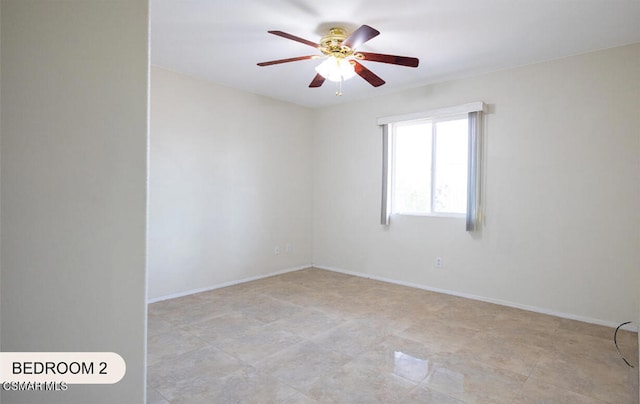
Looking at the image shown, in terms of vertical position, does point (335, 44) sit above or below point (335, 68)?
above

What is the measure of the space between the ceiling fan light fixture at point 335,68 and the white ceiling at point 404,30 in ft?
0.86

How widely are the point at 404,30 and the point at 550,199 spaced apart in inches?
87.1

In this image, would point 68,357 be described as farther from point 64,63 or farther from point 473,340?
point 473,340

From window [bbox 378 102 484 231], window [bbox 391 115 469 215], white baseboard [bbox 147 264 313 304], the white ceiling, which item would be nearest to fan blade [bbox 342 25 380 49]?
the white ceiling

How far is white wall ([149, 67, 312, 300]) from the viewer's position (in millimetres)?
3811

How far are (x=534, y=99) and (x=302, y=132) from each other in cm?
311

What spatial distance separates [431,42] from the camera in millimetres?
3074

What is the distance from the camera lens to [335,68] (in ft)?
9.55

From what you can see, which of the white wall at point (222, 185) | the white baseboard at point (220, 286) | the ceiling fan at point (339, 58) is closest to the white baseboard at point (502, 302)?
the white baseboard at point (220, 286)

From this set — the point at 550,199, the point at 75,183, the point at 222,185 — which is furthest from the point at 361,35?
the point at 222,185

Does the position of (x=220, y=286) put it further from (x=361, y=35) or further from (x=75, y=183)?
(x=75, y=183)

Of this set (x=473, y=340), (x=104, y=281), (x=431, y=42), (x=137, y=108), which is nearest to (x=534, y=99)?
(x=431, y=42)

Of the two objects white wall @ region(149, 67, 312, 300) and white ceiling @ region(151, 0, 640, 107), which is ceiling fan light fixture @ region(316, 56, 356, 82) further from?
white wall @ region(149, 67, 312, 300)

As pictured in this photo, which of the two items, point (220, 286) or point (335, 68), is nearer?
point (335, 68)
